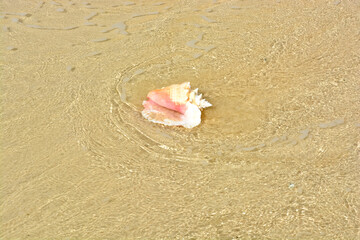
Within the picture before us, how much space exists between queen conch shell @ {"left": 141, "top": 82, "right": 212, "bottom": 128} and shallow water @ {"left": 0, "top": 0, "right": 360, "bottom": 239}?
0.25 feet

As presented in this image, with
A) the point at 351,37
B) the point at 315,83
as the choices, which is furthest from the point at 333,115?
the point at 351,37

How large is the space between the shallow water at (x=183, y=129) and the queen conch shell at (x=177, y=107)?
8 centimetres

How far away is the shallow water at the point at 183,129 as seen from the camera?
87.8 inches

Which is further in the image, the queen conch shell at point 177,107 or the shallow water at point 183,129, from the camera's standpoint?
the queen conch shell at point 177,107

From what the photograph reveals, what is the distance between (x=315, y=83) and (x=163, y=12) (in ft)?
6.66

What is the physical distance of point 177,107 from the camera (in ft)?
9.45

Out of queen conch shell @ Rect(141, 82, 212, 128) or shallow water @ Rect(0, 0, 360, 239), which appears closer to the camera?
shallow water @ Rect(0, 0, 360, 239)

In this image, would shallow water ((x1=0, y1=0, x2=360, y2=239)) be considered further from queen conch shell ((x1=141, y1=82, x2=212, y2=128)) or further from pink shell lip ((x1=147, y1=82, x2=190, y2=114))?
pink shell lip ((x1=147, y1=82, x2=190, y2=114))

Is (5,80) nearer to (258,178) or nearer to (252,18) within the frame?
(258,178)

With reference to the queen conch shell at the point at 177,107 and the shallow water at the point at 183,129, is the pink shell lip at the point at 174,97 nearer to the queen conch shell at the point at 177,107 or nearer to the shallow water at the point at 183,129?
the queen conch shell at the point at 177,107

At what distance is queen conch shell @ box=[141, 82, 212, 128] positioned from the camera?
2.83m

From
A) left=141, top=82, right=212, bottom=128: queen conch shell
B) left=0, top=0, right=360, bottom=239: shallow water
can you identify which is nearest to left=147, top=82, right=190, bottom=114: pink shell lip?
left=141, top=82, right=212, bottom=128: queen conch shell

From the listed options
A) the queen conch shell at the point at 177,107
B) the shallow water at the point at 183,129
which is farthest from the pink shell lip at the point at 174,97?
the shallow water at the point at 183,129

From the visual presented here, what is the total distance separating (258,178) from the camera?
2438mm
